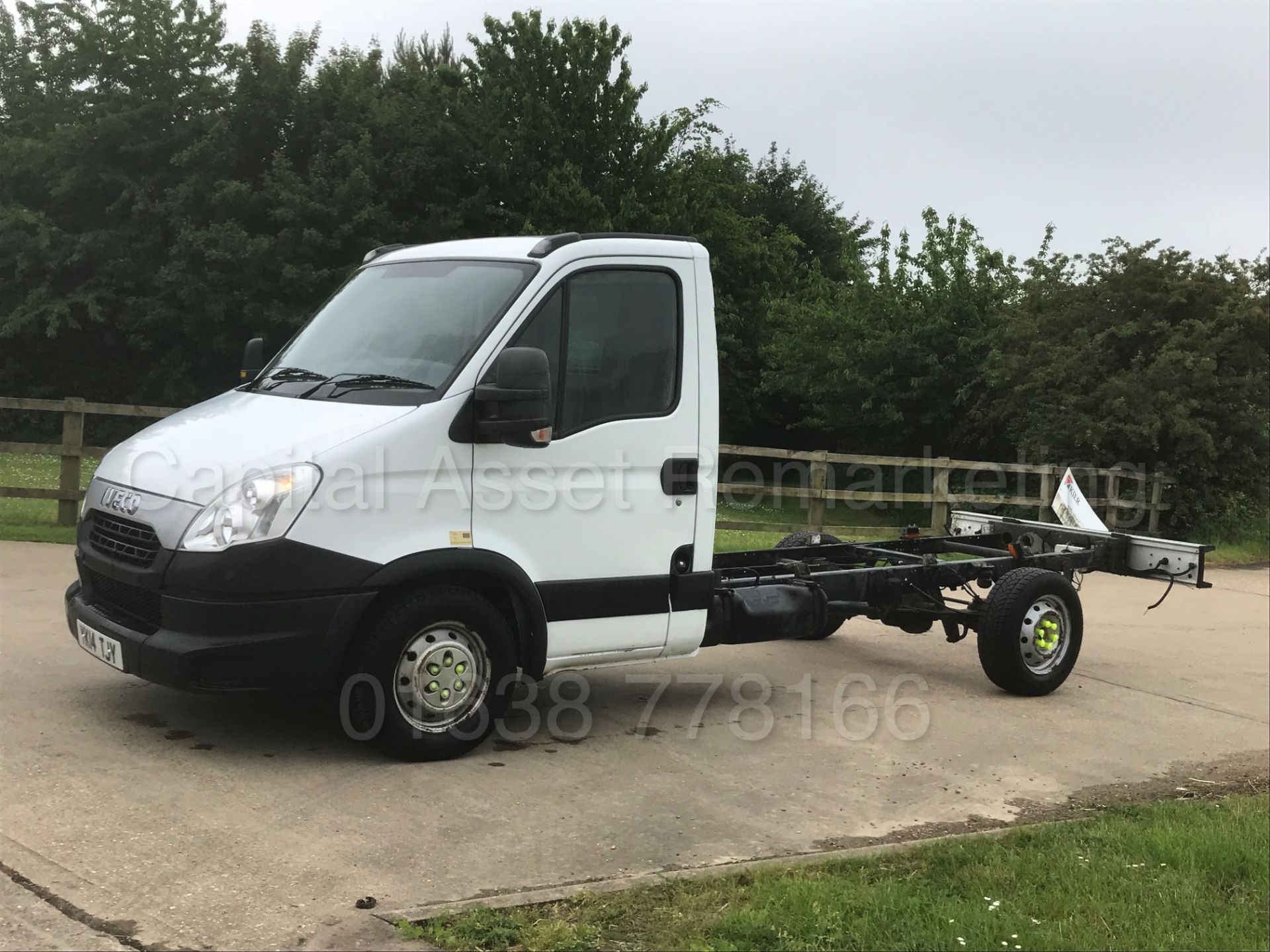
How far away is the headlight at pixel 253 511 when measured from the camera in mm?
5211

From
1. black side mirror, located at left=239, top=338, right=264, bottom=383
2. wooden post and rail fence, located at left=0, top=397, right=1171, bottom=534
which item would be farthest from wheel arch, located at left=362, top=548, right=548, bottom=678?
wooden post and rail fence, located at left=0, top=397, right=1171, bottom=534

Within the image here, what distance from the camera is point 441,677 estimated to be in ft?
18.6

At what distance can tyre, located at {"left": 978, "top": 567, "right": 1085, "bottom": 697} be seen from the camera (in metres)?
7.91

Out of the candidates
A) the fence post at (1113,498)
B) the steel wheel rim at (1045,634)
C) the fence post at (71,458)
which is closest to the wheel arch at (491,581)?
the steel wheel rim at (1045,634)

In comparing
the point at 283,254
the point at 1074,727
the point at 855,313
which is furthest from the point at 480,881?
the point at 283,254

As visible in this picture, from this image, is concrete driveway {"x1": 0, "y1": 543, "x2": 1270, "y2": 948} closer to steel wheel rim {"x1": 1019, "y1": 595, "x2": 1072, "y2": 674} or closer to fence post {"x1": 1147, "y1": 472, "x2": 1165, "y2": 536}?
steel wheel rim {"x1": 1019, "y1": 595, "x2": 1072, "y2": 674}

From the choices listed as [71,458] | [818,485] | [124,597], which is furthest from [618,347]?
[818,485]

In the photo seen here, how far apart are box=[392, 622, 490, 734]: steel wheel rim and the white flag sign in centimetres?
540

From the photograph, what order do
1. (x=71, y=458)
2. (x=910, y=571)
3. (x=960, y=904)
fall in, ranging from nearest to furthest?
(x=960, y=904), (x=910, y=571), (x=71, y=458)

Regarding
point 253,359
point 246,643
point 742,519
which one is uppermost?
point 253,359

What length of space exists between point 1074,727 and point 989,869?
2.92 meters

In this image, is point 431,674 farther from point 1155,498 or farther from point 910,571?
point 1155,498

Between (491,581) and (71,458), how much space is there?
794cm

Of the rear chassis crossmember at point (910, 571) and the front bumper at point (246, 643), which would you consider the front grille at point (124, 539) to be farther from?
the rear chassis crossmember at point (910, 571)
